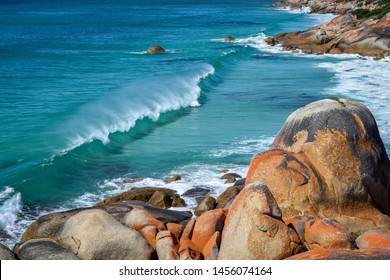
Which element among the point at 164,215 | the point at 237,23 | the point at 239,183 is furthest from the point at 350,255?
the point at 237,23

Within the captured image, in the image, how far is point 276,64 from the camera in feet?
176

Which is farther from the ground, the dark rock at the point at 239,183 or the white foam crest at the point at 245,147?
the dark rock at the point at 239,183

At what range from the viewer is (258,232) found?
12508 millimetres

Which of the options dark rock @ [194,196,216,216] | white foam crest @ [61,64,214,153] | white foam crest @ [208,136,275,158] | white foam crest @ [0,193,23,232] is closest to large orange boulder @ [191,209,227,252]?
dark rock @ [194,196,216,216]

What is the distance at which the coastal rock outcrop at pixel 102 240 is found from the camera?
13.9m

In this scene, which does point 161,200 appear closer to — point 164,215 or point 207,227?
point 164,215

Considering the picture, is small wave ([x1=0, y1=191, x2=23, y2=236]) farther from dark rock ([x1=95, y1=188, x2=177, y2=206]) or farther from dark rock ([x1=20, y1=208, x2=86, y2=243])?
dark rock ([x1=95, y1=188, x2=177, y2=206])

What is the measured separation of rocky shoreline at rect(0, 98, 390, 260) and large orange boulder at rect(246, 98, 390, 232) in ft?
0.08

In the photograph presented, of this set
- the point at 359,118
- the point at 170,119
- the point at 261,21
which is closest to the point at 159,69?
the point at 170,119

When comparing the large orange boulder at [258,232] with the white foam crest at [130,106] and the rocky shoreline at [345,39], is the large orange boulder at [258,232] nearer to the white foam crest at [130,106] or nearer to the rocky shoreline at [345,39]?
the white foam crest at [130,106]

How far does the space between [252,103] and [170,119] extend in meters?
5.56

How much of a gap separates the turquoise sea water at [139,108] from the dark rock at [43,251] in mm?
3866

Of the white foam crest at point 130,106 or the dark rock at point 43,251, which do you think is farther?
the white foam crest at point 130,106

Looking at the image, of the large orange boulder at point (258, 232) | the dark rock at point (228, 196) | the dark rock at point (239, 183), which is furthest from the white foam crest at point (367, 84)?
the large orange boulder at point (258, 232)
